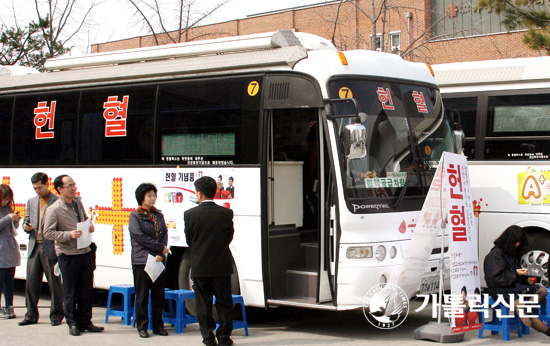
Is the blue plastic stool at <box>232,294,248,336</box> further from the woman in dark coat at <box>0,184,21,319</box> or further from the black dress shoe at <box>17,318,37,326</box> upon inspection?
the woman in dark coat at <box>0,184,21,319</box>

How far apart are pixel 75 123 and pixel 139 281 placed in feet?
11.2

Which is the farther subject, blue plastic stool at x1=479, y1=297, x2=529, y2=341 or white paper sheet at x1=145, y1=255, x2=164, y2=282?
white paper sheet at x1=145, y1=255, x2=164, y2=282

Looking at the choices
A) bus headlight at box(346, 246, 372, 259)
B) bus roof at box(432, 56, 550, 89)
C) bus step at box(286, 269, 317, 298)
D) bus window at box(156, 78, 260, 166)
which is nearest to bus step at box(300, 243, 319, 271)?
bus step at box(286, 269, 317, 298)

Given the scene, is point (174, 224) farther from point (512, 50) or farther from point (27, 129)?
point (512, 50)

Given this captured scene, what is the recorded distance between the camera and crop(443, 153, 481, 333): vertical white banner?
8594 millimetres

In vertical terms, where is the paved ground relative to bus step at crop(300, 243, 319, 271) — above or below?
below

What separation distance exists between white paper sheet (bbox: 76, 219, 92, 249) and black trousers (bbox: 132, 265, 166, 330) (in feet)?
2.16

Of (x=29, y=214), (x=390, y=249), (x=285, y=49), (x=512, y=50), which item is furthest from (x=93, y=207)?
(x=512, y=50)

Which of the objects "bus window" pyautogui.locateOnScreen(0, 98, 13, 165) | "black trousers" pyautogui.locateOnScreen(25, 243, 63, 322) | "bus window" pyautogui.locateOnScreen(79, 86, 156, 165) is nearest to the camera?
"black trousers" pyautogui.locateOnScreen(25, 243, 63, 322)

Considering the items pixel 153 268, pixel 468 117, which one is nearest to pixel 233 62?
pixel 153 268

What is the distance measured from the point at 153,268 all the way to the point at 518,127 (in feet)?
20.2

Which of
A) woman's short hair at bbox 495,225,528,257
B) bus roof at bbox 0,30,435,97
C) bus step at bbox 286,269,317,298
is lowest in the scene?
bus step at bbox 286,269,317,298

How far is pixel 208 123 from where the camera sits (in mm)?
9922

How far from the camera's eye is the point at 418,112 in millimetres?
9734
